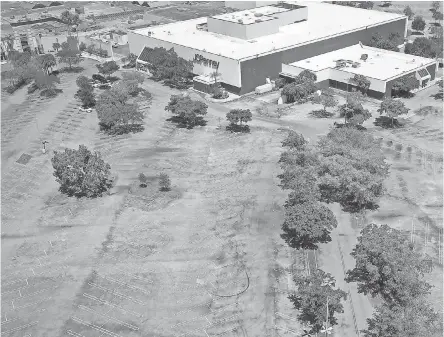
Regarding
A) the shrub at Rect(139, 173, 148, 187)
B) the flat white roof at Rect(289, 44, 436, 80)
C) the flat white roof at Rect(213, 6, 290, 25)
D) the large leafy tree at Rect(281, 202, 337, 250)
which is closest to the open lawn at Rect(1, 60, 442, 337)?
the shrub at Rect(139, 173, 148, 187)

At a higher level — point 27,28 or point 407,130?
point 27,28

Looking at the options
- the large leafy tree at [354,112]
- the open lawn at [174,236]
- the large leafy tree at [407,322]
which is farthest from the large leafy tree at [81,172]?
the large leafy tree at [354,112]

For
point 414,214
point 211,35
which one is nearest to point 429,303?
point 414,214

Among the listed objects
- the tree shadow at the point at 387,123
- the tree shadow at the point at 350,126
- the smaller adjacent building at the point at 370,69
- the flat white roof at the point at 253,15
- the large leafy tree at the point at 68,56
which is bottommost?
the tree shadow at the point at 387,123

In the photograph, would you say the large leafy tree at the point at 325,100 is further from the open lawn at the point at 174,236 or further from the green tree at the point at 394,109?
the green tree at the point at 394,109

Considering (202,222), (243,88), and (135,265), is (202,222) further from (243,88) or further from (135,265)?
(243,88)

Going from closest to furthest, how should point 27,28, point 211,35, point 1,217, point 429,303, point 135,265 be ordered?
point 429,303, point 135,265, point 1,217, point 211,35, point 27,28

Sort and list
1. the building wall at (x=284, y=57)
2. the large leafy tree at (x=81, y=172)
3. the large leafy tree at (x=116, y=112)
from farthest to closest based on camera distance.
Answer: the building wall at (x=284, y=57), the large leafy tree at (x=116, y=112), the large leafy tree at (x=81, y=172)

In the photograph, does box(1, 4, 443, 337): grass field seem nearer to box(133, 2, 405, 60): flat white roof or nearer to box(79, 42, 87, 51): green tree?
box(133, 2, 405, 60): flat white roof
